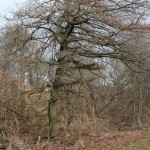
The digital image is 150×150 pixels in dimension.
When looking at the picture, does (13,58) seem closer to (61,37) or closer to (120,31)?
(61,37)

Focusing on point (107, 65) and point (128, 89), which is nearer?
point (107, 65)

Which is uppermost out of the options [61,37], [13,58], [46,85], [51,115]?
[61,37]

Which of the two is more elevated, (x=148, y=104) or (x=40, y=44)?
(x=40, y=44)

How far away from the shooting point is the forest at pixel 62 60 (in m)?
19.5

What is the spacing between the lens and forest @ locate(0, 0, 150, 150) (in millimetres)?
19453

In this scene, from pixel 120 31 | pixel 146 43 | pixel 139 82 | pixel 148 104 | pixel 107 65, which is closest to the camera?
pixel 120 31

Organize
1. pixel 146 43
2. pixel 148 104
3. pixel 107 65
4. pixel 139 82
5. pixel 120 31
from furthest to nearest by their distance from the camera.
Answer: pixel 148 104 < pixel 139 82 < pixel 107 65 < pixel 146 43 < pixel 120 31

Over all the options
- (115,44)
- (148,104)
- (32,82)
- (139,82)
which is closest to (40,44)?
(32,82)

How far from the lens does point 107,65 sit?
76.2 feet

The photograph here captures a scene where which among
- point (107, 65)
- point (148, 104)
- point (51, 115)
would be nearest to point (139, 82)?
point (148, 104)

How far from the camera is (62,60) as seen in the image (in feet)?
68.5

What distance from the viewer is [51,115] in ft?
72.6

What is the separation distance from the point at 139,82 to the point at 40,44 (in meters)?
16.8

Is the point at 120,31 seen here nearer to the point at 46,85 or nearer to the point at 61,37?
the point at 61,37
